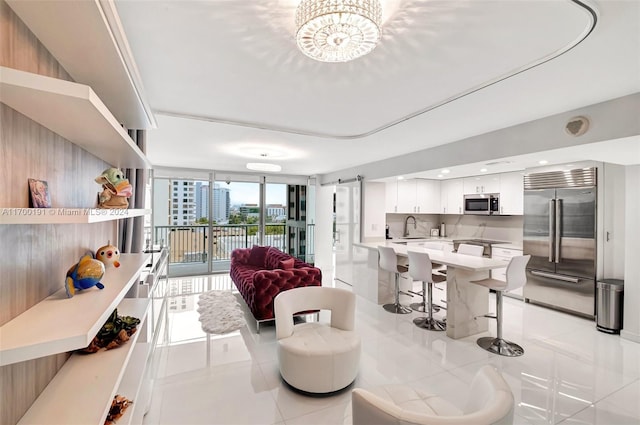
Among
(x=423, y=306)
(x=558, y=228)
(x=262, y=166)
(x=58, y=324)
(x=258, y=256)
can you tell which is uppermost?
(x=262, y=166)

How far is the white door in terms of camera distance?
577 centimetres

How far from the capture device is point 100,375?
1097 mm

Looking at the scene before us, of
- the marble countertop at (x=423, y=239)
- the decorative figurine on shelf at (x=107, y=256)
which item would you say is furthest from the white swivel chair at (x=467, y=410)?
the marble countertop at (x=423, y=239)

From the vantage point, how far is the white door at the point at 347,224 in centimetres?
577

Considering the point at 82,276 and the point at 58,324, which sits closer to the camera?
the point at 58,324

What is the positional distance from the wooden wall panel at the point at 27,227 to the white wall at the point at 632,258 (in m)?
5.00

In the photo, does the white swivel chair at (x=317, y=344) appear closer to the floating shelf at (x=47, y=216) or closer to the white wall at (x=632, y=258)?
the floating shelf at (x=47, y=216)

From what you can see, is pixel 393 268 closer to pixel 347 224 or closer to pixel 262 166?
pixel 347 224

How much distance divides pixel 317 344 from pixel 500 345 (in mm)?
2151

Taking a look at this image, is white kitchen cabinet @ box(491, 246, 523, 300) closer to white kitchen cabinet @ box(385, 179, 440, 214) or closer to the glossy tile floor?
the glossy tile floor

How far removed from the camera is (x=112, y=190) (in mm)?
1413

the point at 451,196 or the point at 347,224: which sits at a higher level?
the point at 451,196

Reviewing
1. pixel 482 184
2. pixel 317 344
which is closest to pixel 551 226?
pixel 482 184

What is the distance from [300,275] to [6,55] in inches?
125
